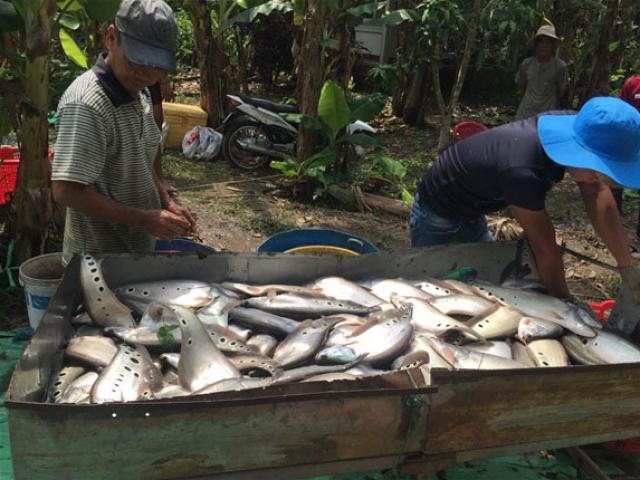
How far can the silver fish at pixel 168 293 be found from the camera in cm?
237

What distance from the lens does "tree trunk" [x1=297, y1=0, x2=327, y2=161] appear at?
235 inches

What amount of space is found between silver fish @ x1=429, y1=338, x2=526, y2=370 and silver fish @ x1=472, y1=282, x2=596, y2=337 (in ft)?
1.42

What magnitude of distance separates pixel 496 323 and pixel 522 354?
0.18 m

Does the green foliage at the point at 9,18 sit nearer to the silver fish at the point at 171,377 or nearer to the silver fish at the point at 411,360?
the silver fish at the point at 171,377

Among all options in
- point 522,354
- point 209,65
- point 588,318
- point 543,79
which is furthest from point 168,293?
point 543,79

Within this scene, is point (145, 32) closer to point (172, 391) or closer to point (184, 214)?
point (184, 214)

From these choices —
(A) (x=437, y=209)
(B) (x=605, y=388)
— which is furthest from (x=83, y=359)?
(A) (x=437, y=209)

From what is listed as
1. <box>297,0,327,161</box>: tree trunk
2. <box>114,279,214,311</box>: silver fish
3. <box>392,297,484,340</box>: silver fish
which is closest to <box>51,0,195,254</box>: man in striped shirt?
<box>114,279,214,311</box>: silver fish

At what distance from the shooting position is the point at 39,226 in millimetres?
3836

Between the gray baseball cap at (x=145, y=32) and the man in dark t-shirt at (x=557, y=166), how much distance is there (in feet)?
4.95

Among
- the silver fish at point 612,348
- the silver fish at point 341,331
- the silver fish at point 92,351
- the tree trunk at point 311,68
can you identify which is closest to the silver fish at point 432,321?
the silver fish at point 341,331

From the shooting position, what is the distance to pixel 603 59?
9.46 m

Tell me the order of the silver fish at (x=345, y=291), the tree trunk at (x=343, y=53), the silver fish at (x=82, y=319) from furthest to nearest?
the tree trunk at (x=343, y=53)
the silver fish at (x=345, y=291)
the silver fish at (x=82, y=319)

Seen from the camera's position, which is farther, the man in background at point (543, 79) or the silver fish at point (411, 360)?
the man in background at point (543, 79)
